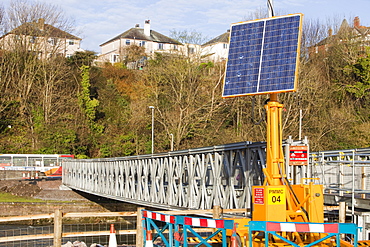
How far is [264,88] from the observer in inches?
520

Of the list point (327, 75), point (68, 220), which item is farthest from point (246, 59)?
point (327, 75)

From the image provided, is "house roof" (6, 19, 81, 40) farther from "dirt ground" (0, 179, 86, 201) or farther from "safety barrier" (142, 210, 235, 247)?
"safety barrier" (142, 210, 235, 247)

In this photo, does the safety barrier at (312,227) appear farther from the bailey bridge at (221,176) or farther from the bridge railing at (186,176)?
the bridge railing at (186,176)

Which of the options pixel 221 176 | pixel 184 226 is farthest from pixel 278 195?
pixel 221 176

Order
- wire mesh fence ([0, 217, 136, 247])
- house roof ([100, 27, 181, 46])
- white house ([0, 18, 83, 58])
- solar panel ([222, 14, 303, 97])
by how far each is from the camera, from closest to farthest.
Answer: solar panel ([222, 14, 303, 97])
wire mesh fence ([0, 217, 136, 247])
white house ([0, 18, 83, 58])
house roof ([100, 27, 181, 46])

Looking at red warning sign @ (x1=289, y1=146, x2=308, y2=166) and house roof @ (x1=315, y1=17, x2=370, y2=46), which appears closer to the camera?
red warning sign @ (x1=289, y1=146, x2=308, y2=166)

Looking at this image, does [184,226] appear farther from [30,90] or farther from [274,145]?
[30,90]

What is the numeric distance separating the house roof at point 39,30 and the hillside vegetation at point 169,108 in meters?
2.87

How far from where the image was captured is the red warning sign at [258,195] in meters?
12.0

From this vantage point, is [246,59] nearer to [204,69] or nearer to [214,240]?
[214,240]

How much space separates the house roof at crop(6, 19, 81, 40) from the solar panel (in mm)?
53702

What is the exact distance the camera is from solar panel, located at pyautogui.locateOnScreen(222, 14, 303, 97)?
13141 millimetres

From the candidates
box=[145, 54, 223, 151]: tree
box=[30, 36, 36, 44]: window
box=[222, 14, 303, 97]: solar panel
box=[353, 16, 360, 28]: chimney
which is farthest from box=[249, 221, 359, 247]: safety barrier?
box=[353, 16, 360, 28]: chimney

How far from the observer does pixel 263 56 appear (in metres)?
13.8
